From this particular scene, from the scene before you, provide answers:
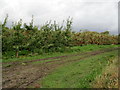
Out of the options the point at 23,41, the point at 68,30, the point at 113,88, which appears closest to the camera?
the point at 113,88

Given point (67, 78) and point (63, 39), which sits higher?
point (63, 39)

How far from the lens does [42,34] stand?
23.5 meters

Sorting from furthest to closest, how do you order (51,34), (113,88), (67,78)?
1. (51,34)
2. (67,78)
3. (113,88)

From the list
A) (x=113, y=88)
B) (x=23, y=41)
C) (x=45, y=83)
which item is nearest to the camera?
(x=113, y=88)

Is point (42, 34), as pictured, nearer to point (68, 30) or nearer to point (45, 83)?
point (68, 30)

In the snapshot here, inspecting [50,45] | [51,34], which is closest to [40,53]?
[50,45]

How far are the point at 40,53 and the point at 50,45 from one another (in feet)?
7.87

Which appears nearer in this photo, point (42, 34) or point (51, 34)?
point (42, 34)

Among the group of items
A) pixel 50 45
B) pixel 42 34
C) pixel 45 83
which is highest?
pixel 42 34

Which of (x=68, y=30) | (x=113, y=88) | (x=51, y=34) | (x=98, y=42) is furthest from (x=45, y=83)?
(x=98, y=42)

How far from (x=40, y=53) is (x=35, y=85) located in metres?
14.0

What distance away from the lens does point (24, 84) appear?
8469 mm

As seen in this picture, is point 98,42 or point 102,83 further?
point 98,42

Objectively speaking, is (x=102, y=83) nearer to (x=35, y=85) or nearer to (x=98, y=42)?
(x=35, y=85)
